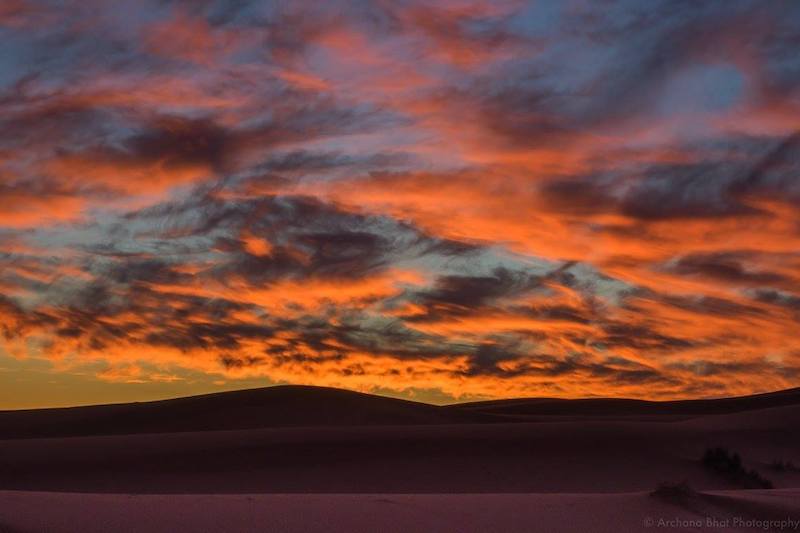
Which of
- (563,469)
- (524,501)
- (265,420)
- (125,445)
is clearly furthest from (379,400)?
(524,501)

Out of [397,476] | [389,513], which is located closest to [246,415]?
[397,476]

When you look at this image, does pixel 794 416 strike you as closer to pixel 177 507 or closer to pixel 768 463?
pixel 768 463

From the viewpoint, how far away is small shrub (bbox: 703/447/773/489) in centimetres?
2312

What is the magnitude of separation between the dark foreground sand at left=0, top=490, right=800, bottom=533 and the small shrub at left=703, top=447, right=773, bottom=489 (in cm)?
1064

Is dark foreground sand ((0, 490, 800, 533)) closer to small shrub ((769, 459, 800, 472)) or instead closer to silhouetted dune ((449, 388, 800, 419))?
small shrub ((769, 459, 800, 472))

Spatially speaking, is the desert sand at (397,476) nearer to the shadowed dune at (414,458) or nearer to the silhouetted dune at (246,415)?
the shadowed dune at (414,458)

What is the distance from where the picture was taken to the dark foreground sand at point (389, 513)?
8.95 m

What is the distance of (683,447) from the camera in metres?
27.8

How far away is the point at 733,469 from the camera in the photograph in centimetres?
2392

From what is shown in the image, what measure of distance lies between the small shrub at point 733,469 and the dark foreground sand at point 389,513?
34.9ft

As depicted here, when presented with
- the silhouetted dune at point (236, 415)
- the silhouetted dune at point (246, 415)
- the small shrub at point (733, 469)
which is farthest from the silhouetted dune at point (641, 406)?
the small shrub at point (733, 469)

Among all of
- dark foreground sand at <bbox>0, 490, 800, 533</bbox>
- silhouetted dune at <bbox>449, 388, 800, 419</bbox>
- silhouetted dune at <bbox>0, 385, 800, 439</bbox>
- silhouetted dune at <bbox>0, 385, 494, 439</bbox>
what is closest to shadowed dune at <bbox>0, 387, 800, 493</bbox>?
dark foreground sand at <bbox>0, 490, 800, 533</bbox>

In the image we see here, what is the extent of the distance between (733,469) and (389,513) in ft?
54.4

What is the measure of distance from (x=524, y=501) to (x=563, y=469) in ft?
41.4
